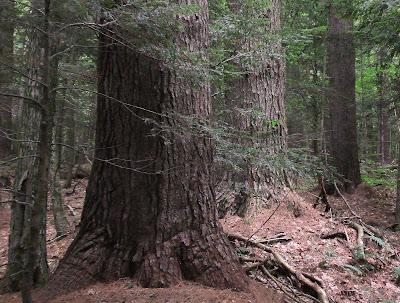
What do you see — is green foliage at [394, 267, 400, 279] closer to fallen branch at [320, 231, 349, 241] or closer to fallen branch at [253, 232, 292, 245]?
fallen branch at [320, 231, 349, 241]

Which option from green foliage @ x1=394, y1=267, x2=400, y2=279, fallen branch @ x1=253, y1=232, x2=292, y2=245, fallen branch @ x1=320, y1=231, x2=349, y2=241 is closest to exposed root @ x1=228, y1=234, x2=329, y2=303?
fallen branch @ x1=253, y1=232, x2=292, y2=245

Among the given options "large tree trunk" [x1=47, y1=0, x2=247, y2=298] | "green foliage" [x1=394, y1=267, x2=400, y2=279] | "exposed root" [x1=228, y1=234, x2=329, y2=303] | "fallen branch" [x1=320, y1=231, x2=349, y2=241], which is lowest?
"green foliage" [x1=394, y1=267, x2=400, y2=279]

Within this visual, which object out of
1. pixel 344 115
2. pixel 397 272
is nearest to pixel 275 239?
pixel 397 272

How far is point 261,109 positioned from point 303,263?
8.89 feet

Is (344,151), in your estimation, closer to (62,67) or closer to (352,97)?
(352,97)

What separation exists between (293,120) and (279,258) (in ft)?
44.6

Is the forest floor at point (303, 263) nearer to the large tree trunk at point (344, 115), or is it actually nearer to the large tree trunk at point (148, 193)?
the large tree trunk at point (148, 193)

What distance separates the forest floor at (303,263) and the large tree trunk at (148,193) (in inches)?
9.2

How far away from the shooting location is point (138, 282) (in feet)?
14.4

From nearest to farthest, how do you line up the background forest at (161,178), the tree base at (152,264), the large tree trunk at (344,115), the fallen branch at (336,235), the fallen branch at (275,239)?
the background forest at (161,178) → the tree base at (152,264) → the fallen branch at (275,239) → the fallen branch at (336,235) → the large tree trunk at (344,115)

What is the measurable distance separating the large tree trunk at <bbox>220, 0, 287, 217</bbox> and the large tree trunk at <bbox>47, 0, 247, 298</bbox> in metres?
2.74

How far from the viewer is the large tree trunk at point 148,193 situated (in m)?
4.50

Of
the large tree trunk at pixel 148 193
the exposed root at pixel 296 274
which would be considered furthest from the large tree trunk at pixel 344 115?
the large tree trunk at pixel 148 193

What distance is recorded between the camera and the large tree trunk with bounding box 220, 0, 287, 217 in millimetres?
7484
